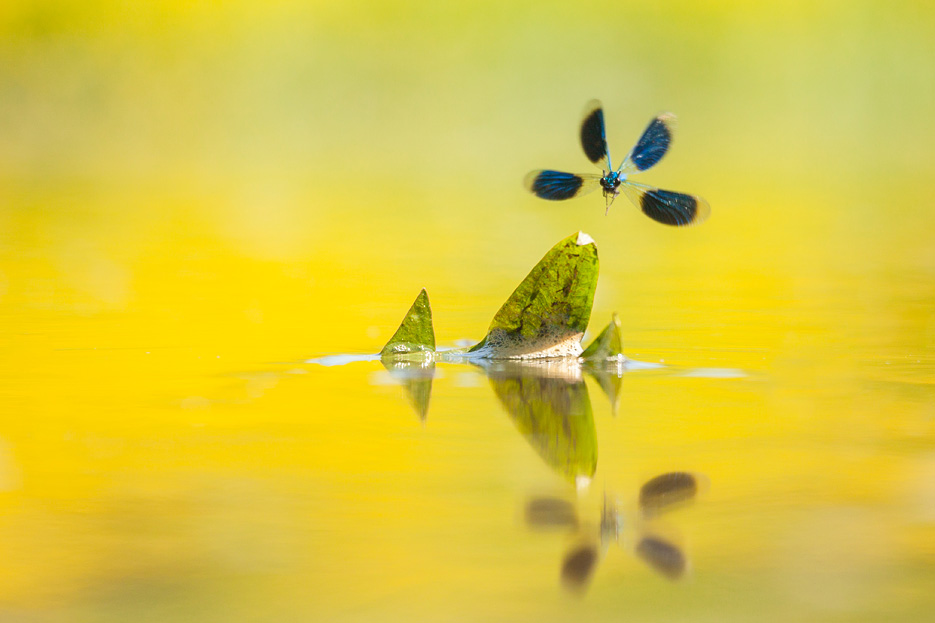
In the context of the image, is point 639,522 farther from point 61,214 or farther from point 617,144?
point 617,144

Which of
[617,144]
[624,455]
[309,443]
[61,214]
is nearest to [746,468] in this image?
[624,455]

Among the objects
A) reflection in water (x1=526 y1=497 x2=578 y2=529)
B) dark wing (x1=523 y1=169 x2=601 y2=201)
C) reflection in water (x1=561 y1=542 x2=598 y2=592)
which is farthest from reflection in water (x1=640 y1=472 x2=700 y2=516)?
dark wing (x1=523 y1=169 x2=601 y2=201)

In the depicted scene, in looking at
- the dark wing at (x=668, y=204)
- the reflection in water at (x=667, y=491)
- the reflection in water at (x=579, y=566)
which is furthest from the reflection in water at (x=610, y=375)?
the reflection in water at (x=579, y=566)

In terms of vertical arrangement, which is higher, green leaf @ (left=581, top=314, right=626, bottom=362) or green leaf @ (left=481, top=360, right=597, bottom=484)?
green leaf @ (left=581, top=314, right=626, bottom=362)

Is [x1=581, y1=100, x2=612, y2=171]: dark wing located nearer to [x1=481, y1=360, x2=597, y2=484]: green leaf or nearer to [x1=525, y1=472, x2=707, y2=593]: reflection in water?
[x1=481, y1=360, x2=597, y2=484]: green leaf

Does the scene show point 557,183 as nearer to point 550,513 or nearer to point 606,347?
point 606,347

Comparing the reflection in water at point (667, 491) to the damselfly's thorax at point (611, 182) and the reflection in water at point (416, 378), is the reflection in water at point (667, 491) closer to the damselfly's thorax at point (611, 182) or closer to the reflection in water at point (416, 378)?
the reflection in water at point (416, 378)

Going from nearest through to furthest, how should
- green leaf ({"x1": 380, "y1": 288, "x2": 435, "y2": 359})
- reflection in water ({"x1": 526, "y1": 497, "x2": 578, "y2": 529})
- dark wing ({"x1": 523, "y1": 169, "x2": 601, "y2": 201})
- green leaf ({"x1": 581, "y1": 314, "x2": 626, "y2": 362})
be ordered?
reflection in water ({"x1": 526, "y1": 497, "x2": 578, "y2": 529}) → dark wing ({"x1": 523, "y1": 169, "x2": 601, "y2": 201}) → green leaf ({"x1": 581, "y1": 314, "x2": 626, "y2": 362}) → green leaf ({"x1": 380, "y1": 288, "x2": 435, "y2": 359})
